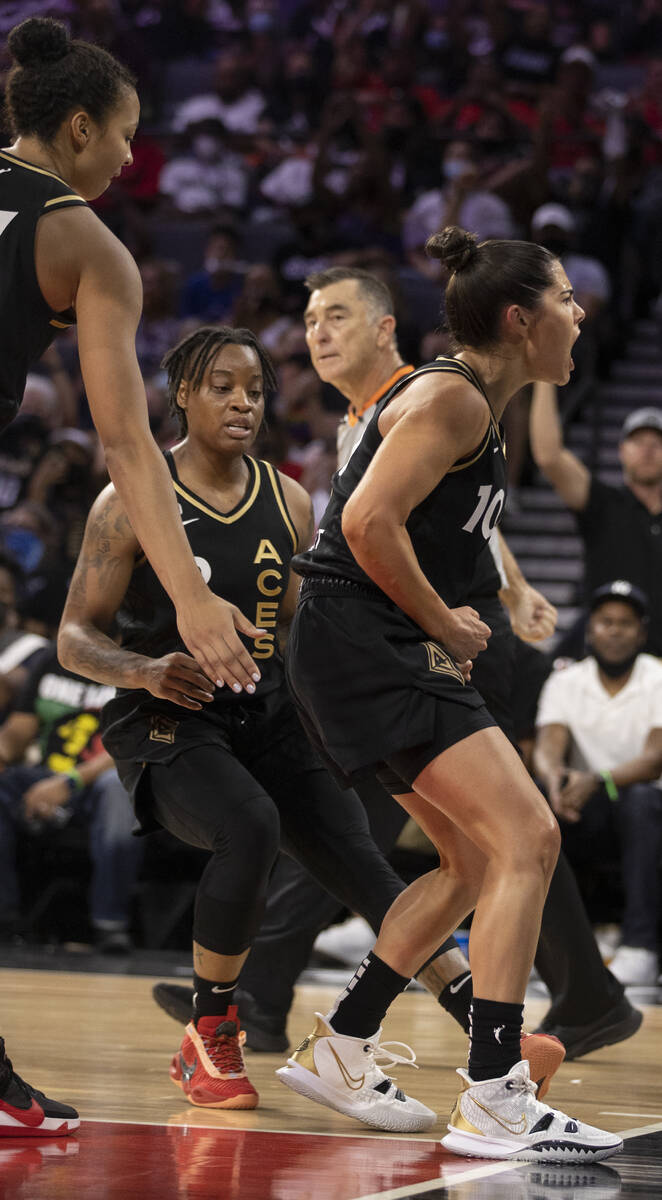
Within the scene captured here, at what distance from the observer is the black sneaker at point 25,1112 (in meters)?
2.87

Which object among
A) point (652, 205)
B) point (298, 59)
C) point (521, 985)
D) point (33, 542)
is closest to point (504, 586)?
point (521, 985)

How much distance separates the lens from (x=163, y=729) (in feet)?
11.8

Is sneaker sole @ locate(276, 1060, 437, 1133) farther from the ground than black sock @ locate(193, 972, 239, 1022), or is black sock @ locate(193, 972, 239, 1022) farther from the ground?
black sock @ locate(193, 972, 239, 1022)

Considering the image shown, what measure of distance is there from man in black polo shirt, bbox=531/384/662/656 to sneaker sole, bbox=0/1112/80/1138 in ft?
13.6

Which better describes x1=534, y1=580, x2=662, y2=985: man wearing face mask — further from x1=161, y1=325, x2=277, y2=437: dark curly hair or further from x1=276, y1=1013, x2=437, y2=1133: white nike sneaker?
x1=276, y1=1013, x2=437, y2=1133: white nike sneaker

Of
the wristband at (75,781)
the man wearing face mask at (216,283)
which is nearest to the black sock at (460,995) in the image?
the wristband at (75,781)

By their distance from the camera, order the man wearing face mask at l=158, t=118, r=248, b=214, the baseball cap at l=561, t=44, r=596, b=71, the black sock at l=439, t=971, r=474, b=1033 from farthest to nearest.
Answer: the man wearing face mask at l=158, t=118, r=248, b=214
the baseball cap at l=561, t=44, r=596, b=71
the black sock at l=439, t=971, r=474, b=1033

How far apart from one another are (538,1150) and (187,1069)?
3.20ft

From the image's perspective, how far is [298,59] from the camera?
506 inches

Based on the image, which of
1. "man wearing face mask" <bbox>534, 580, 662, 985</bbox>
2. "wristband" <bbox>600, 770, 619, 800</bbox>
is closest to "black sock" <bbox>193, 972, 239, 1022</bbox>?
"man wearing face mask" <bbox>534, 580, 662, 985</bbox>

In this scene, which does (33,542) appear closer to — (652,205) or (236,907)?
(652,205)

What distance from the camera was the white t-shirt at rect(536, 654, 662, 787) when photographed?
21.3 feet

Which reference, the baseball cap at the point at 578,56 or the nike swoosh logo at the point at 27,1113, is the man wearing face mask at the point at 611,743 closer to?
the nike swoosh logo at the point at 27,1113

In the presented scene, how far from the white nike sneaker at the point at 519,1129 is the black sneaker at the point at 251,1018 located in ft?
4.87
